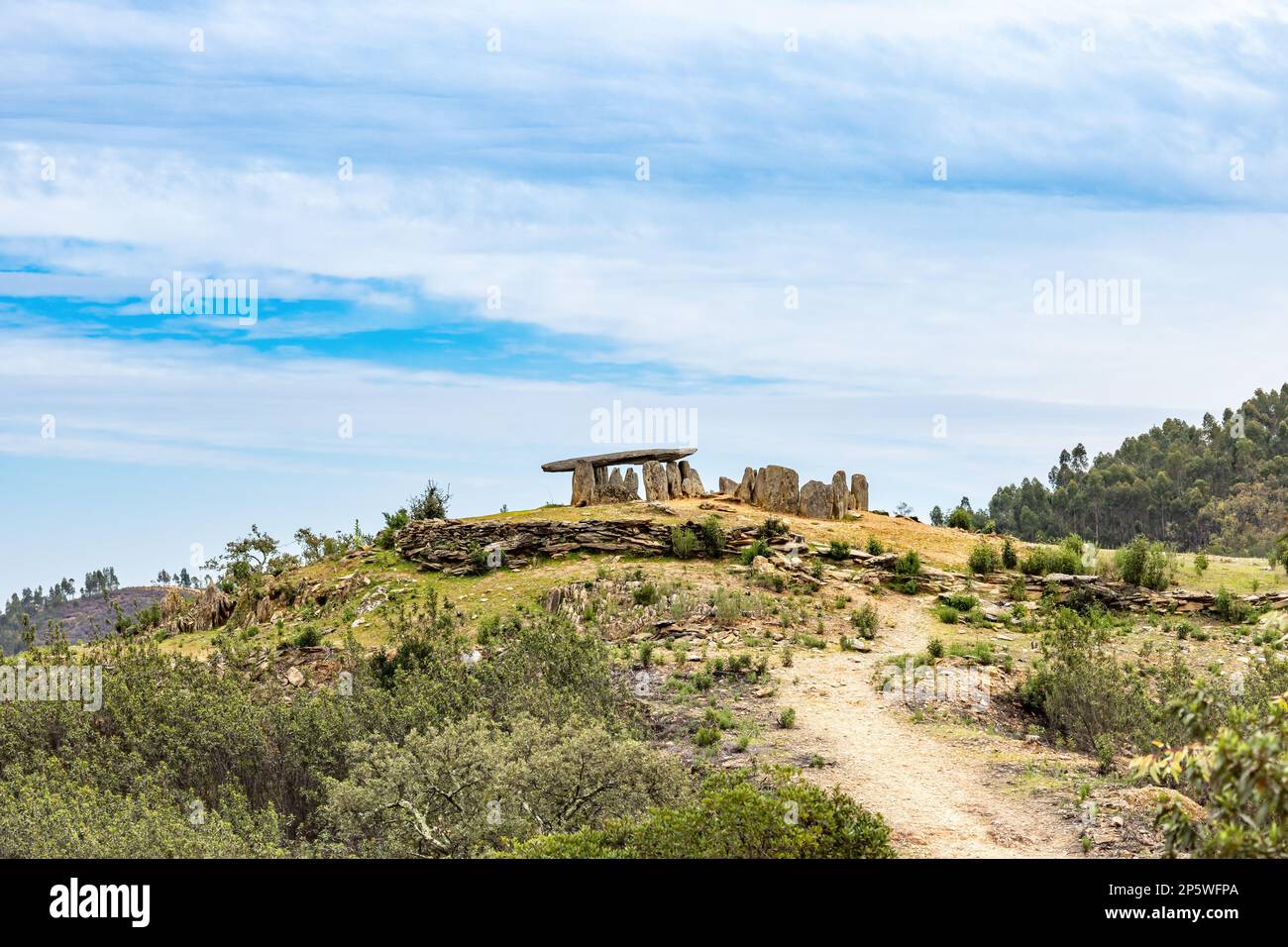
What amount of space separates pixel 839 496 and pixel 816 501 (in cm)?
74

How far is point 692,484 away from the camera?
36.1 meters

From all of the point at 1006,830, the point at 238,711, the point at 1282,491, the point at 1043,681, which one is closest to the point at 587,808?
the point at 1006,830

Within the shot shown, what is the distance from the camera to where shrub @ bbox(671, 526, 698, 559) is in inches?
1195

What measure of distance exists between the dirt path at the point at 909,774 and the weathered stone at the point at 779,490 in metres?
11.7

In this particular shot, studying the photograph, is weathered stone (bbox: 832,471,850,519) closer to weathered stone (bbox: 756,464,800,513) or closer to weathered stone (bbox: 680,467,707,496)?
weathered stone (bbox: 756,464,800,513)

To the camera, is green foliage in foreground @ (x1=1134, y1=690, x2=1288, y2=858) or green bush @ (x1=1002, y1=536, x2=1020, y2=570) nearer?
green foliage in foreground @ (x1=1134, y1=690, x2=1288, y2=858)

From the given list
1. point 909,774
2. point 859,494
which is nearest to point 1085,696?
point 909,774

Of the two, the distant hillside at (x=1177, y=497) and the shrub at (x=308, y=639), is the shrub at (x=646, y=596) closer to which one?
the shrub at (x=308, y=639)

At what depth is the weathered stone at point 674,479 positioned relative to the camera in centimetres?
3541

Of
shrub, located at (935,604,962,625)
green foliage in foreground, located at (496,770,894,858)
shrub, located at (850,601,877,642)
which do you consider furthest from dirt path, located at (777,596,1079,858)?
shrub, located at (935,604,962,625)

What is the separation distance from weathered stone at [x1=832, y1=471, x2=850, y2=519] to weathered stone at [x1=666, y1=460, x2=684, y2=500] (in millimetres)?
4476

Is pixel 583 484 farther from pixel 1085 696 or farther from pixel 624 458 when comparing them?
pixel 1085 696
